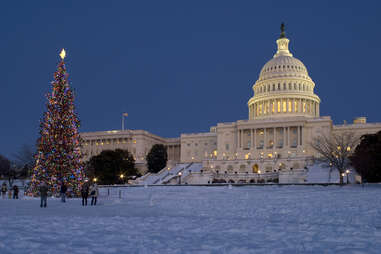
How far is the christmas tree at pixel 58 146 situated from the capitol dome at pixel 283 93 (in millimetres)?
89882

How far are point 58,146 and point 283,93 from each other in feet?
306

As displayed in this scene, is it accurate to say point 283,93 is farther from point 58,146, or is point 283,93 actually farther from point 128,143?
point 58,146

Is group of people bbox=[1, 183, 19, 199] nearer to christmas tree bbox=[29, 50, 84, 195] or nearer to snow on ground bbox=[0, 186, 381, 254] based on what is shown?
christmas tree bbox=[29, 50, 84, 195]

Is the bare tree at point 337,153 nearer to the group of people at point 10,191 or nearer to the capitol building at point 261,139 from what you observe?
the capitol building at point 261,139

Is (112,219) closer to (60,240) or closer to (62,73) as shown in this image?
(60,240)

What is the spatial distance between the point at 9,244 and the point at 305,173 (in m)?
67.6

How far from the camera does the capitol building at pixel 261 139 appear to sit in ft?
294

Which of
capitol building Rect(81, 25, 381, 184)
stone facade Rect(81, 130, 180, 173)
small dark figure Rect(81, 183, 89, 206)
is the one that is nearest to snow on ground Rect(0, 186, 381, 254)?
small dark figure Rect(81, 183, 89, 206)

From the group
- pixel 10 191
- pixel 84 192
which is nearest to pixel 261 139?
pixel 10 191

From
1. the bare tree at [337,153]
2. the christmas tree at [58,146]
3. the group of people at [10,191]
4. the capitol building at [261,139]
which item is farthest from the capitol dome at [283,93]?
the christmas tree at [58,146]

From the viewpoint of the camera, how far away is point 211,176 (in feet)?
268

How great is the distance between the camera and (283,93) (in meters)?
118

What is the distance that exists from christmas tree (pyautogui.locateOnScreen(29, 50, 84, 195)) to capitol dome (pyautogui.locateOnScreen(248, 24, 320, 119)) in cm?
8988

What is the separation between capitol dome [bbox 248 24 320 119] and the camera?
118 meters
